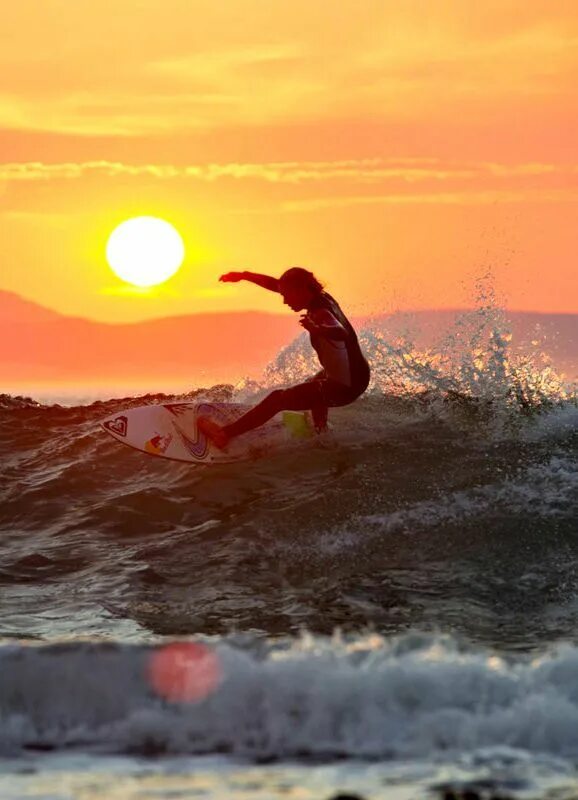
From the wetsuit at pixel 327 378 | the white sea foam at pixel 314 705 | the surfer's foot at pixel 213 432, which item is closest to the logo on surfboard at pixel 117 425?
the surfer's foot at pixel 213 432

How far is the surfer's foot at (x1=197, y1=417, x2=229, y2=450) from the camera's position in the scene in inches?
525

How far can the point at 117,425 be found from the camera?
13.8 m

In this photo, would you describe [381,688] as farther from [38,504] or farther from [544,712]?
[38,504]

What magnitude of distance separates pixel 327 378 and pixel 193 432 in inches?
72.3

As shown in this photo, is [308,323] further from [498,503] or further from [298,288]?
[498,503]

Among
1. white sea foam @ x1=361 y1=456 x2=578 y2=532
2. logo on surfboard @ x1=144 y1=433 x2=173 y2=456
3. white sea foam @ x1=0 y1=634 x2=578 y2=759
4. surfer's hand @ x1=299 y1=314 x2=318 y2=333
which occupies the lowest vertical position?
white sea foam @ x1=0 y1=634 x2=578 y2=759

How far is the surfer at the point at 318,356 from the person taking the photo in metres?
12.6

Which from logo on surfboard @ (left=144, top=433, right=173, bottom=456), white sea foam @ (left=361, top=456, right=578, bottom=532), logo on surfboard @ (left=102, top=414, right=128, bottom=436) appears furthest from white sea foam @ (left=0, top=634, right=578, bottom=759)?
logo on surfboard @ (left=102, top=414, right=128, bottom=436)

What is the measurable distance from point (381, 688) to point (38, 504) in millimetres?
7323

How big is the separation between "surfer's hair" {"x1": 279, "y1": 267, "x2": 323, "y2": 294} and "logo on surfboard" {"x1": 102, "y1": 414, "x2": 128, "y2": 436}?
278 cm

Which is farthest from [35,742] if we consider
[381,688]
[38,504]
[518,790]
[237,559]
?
[38,504]

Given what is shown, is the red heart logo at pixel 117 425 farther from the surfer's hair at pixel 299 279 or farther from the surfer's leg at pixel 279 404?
the surfer's hair at pixel 299 279

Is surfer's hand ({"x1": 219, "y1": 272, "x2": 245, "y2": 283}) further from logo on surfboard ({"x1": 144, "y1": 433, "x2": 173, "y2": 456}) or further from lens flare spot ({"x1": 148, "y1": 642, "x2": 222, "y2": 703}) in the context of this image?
lens flare spot ({"x1": 148, "y1": 642, "x2": 222, "y2": 703})

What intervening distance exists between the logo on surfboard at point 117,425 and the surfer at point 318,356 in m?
1.19
